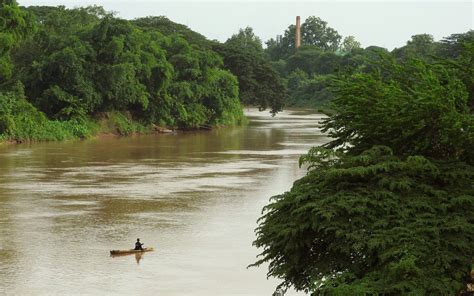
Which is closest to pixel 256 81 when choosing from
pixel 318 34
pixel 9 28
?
pixel 9 28

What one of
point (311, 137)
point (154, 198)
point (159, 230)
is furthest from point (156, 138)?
point (159, 230)

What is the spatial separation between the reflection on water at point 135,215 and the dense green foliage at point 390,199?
612 cm

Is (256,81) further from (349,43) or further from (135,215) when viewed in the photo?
(349,43)

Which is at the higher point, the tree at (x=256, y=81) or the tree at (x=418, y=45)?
the tree at (x=418, y=45)

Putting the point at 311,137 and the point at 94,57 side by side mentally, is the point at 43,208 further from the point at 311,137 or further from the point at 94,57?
the point at 311,137

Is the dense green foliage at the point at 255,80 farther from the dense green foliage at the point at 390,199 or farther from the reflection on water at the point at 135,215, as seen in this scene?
the dense green foliage at the point at 390,199

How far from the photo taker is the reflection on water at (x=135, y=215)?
20.0 metres

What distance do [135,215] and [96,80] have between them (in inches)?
1300

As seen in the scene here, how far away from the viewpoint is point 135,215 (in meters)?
28.7

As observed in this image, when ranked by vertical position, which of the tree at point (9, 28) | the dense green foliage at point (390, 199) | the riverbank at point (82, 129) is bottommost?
Result: the riverbank at point (82, 129)

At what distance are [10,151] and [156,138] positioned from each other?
14.8 m

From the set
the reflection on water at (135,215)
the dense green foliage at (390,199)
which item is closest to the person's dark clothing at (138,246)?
the reflection on water at (135,215)

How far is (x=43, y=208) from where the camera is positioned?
2962cm

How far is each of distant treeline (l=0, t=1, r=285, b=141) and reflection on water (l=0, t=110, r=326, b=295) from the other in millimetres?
4135
